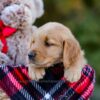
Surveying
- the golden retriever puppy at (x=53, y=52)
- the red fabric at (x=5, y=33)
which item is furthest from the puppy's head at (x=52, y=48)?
the red fabric at (x=5, y=33)

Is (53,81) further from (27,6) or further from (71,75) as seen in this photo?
(27,6)

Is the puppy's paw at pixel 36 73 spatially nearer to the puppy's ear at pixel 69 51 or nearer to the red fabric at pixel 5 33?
the puppy's ear at pixel 69 51

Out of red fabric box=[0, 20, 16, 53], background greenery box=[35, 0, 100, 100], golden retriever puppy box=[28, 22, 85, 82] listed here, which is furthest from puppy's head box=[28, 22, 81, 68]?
background greenery box=[35, 0, 100, 100]

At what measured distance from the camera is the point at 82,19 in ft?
39.9

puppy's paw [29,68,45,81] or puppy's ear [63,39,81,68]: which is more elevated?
puppy's ear [63,39,81,68]

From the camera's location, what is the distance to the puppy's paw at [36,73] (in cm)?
498

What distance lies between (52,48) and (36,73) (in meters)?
0.22

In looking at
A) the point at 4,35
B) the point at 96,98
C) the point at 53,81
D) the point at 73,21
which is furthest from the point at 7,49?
the point at 73,21

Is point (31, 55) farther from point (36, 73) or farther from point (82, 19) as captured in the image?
point (82, 19)

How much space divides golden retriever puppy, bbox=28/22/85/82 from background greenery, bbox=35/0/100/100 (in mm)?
6462

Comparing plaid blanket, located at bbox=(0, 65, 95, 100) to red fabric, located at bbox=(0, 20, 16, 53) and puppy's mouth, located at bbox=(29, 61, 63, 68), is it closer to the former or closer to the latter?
puppy's mouth, located at bbox=(29, 61, 63, 68)

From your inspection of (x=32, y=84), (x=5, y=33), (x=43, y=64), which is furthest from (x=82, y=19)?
(x=43, y=64)

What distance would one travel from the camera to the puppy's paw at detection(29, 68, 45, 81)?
4984mm

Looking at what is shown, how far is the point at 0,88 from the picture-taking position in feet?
16.7
